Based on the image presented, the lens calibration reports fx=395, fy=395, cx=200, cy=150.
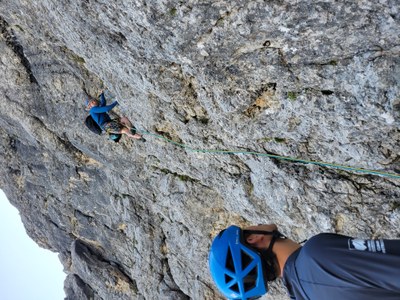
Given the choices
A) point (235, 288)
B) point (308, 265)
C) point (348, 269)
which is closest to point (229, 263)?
point (235, 288)

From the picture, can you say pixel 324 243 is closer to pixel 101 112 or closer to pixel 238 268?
pixel 238 268

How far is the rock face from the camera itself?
5.89 m

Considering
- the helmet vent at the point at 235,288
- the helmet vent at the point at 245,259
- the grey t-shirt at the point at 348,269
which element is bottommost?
the helmet vent at the point at 235,288

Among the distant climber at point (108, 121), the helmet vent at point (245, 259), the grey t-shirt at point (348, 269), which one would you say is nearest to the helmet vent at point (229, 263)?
the helmet vent at point (245, 259)

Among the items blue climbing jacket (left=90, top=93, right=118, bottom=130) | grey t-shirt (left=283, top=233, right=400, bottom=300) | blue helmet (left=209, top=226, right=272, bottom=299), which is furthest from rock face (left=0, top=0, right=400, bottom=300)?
blue helmet (left=209, top=226, right=272, bottom=299)

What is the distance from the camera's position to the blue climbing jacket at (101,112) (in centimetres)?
1138

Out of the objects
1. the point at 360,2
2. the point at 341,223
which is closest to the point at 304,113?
the point at 360,2

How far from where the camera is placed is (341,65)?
5.91 metres

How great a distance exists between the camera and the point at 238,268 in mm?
4324

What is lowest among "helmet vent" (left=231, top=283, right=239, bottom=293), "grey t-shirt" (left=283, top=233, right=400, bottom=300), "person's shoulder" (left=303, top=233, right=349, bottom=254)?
"helmet vent" (left=231, top=283, right=239, bottom=293)

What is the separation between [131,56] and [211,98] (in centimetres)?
195

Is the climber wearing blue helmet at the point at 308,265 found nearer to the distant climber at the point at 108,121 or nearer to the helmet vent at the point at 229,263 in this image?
the helmet vent at the point at 229,263

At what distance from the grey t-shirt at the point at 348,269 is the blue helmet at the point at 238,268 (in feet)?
2.13

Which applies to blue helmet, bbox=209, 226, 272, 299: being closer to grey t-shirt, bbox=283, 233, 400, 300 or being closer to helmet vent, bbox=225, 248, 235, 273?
helmet vent, bbox=225, 248, 235, 273
